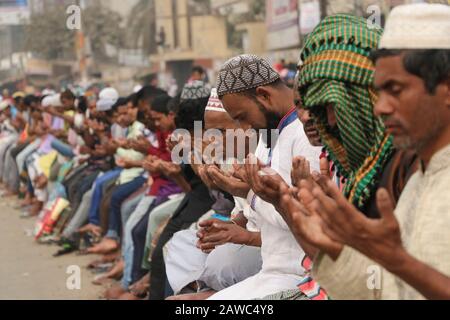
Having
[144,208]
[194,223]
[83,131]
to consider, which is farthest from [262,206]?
[83,131]

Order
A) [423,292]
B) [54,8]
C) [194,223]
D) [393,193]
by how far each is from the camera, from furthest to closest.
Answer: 1. [54,8]
2. [194,223]
3. [393,193]
4. [423,292]

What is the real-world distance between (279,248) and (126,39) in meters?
46.8

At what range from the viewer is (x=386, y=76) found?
92.3 inches

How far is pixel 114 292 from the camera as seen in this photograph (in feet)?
24.3

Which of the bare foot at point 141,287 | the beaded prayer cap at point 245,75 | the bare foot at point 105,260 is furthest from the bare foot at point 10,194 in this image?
the beaded prayer cap at point 245,75

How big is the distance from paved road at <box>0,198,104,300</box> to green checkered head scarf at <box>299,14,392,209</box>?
491 centimetres

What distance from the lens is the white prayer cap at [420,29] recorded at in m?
2.33

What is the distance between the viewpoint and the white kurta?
148 inches

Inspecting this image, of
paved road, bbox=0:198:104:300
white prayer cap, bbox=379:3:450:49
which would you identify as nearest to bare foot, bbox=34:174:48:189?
paved road, bbox=0:198:104:300

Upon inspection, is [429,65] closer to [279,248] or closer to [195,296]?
[279,248]

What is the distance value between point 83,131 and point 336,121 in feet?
27.9

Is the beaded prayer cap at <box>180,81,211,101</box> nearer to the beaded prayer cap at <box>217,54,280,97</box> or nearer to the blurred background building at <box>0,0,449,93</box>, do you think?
the beaded prayer cap at <box>217,54,280,97</box>

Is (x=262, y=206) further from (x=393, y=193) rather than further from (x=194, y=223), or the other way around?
(x=194, y=223)

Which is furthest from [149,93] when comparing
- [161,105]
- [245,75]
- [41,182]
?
[41,182]
